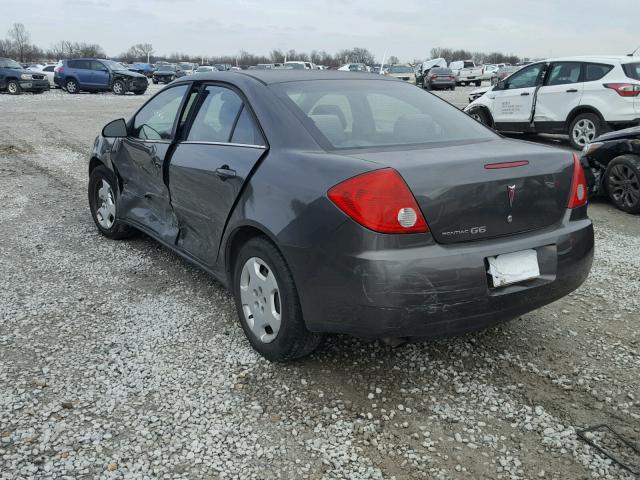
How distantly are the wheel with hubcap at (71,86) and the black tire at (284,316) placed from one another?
28.1 m

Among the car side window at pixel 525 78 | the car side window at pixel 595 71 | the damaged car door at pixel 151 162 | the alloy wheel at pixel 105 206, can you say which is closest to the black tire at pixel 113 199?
the alloy wheel at pixel 105 206

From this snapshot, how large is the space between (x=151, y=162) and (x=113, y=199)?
1.06 m

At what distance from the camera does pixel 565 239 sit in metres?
2.96

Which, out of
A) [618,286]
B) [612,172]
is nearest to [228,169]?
[618,286]

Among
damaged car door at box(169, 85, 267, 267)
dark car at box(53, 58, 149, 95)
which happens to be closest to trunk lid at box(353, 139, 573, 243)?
damaged car door at box(169, 85, 267, 267)

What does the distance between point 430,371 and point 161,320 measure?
1767mm

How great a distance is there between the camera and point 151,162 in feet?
14.3

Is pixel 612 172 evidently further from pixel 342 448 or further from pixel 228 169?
pixel 342 448

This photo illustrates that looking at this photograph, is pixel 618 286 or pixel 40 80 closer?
pixel 618 286

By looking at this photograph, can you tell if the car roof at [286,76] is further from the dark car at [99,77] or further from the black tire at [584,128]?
the dark car at [99,77]

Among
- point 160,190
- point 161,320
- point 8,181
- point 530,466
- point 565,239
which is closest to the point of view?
→ point 530,466

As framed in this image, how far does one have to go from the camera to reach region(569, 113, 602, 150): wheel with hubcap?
1053 centimetres

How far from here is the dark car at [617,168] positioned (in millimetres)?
6438

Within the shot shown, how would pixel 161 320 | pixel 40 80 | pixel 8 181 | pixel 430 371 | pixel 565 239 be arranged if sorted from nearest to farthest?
pixel 565 239
pixel 430 371
pixel 161 320
pixel 8 181
pixel 40 80
